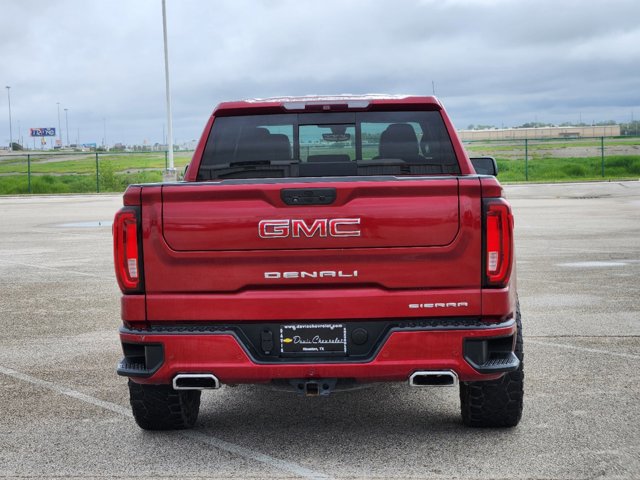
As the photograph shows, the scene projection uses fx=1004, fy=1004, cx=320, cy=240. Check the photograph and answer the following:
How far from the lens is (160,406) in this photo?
575cm

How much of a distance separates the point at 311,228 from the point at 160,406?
5.00 ft

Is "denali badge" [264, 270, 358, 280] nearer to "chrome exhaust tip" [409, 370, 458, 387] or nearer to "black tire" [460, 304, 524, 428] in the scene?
"chrome exhaust tip" [409, 370, 458, 387]

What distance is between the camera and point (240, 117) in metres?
6.51

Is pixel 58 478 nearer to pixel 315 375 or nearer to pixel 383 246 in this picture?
pixel 315 375

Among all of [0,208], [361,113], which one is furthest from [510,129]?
[361,113]

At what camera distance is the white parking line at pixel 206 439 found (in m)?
5.06

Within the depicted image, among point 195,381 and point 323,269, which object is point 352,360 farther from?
point 195,381

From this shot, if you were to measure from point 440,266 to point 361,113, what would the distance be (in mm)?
1708

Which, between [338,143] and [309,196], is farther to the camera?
[338,143]

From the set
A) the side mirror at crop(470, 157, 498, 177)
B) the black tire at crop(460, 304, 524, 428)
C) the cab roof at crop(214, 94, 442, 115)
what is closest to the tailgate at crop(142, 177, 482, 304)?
the black tire at crop(460, 304, 524, 428)

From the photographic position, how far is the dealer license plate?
16.6 feet

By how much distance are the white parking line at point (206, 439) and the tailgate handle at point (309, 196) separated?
135 cm

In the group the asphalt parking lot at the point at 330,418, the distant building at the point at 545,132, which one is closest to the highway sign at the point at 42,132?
the distant building at the point at 545,132

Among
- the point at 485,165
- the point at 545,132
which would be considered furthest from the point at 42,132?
the point at 485,165
